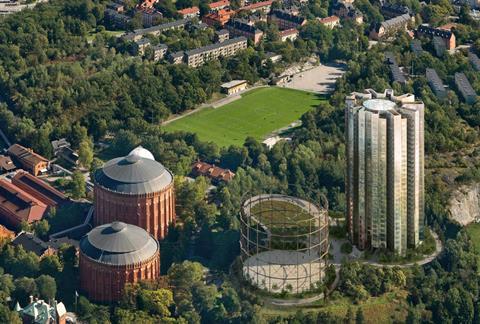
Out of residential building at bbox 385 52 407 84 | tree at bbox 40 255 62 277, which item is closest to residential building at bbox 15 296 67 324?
tree at bbox 40 255 62 277

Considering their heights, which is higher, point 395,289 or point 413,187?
point 413,187

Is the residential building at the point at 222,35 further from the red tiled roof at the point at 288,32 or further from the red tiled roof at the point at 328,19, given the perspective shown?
the red tiled roof at the point at 328,19

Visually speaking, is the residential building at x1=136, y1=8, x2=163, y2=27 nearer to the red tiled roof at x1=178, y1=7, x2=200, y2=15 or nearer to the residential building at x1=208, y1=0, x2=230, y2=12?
the red tiled roof at x1=178, y1=7, x2=200, y2=15

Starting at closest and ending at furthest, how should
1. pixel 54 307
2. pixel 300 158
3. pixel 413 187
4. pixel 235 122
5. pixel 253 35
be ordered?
pixel 54 307 < pixel 413 187 < pixel 300 158 < pixel 235 122 < pixel 253 35

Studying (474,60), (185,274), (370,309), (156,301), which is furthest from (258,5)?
(156,301)

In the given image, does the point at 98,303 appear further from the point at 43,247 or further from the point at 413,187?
the point at 413,187

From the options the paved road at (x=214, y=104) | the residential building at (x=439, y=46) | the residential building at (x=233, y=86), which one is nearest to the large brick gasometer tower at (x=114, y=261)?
the paved road at (x=214, y=104)

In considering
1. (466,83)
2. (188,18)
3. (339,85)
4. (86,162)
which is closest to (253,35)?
(188,18)
